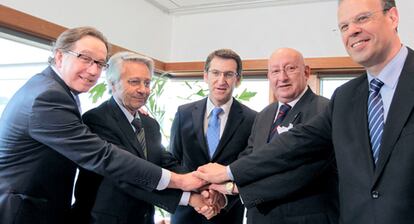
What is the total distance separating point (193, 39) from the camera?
380 centimetres

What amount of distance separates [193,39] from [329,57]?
4.73ft

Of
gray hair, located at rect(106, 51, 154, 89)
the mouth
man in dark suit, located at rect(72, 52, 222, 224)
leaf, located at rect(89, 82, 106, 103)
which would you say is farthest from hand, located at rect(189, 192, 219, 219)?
leaf, located at rect(89, 82, 106, 103)

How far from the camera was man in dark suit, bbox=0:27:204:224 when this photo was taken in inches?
53.9

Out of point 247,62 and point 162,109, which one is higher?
point 247,62

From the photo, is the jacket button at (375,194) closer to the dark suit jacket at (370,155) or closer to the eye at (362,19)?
the dark suit jacket at (370,155)

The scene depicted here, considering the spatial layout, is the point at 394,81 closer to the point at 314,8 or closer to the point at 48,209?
the point at 48,209

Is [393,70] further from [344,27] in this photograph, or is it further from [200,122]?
[200,122]

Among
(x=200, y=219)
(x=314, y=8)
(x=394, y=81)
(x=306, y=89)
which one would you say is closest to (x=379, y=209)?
(x=394, y=81)

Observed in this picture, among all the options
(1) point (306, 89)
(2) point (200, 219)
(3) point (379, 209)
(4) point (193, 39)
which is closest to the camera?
(3) point (379, 209)

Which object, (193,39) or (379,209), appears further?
(193,39)

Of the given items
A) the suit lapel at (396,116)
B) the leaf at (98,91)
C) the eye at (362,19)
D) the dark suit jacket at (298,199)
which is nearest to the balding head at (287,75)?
the dark suit jacket at (298,199)

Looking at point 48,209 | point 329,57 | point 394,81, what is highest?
point 329,57

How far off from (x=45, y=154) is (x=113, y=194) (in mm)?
332

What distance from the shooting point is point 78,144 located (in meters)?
1.42
